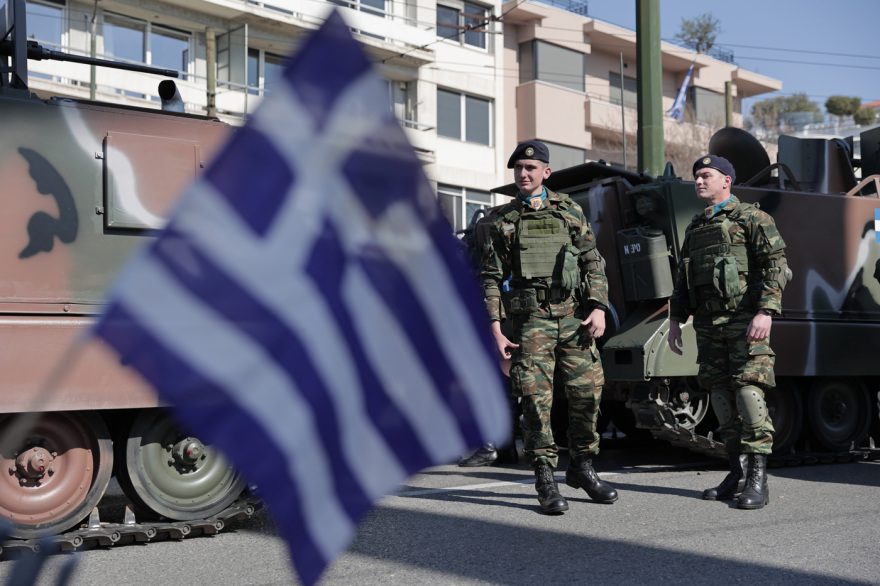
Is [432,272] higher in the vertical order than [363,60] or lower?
lower

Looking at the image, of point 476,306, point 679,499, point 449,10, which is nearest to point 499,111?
point 449,10

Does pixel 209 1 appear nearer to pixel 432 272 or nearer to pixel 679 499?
pixel 679 499

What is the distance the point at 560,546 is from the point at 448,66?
78.8ft

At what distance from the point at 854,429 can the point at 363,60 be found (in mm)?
7562

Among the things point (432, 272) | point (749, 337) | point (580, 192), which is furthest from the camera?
point (580, 192)

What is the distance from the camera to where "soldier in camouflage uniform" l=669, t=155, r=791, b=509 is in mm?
5871

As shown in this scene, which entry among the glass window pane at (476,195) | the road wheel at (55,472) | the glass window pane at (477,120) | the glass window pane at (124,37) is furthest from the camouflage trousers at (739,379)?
the glass window pane at (477,120)

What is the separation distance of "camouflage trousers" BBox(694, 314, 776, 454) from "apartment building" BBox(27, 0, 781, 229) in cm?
1019

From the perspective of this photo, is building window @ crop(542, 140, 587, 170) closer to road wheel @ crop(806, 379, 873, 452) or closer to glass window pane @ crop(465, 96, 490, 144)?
glass window pane @ crop(465, 96, 490, 144)

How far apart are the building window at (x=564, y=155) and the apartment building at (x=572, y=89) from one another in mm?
29

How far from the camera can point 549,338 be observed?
18.7ft

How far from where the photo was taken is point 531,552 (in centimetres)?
468

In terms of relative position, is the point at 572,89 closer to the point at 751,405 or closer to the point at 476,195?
the point at 476,195

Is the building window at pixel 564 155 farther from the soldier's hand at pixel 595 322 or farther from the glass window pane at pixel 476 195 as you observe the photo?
the soldier's hand at pixel 595 322
